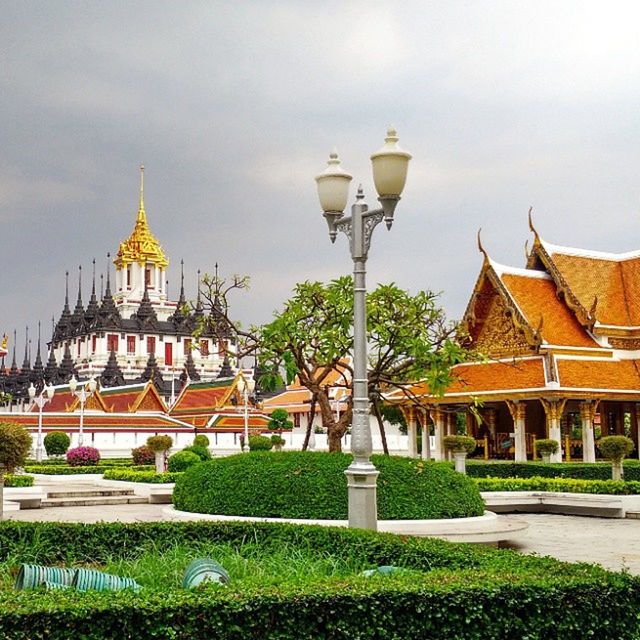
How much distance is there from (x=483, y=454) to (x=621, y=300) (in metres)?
7.02

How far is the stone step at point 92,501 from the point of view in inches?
839

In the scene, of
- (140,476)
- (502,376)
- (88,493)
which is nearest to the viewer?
(88,493)

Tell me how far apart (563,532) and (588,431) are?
503 inches

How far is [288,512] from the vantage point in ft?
38.4

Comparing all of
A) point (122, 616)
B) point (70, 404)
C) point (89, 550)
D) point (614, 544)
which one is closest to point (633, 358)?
point (614, 544)

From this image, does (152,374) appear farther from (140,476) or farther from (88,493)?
(88,493)

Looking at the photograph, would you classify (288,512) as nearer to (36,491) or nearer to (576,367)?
(36,491)

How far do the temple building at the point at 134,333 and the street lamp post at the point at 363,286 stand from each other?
68862 millimetres

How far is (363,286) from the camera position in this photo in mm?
9336

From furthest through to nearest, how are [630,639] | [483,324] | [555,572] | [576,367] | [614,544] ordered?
1. [483,324]
2. [576,367]
3. [614,544]
4. [555,572]
5. [630,639]

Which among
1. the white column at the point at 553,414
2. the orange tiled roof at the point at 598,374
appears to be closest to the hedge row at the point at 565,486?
the white column at the point at 553,414

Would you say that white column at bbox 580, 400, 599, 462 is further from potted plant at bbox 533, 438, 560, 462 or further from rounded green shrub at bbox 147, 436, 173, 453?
rounded green shrub at bbox 147, 436, 173, 453

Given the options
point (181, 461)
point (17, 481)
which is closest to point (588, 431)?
point (181, 461)

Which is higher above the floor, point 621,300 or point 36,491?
point 621,300
